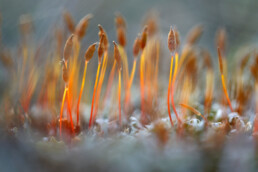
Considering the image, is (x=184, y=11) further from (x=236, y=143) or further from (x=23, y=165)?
(x=23, y=165)

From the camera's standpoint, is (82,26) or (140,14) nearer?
(82,26)

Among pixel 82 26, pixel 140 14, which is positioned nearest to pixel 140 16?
pixel 140 14

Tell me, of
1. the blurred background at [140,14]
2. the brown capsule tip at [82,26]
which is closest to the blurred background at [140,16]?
the blurred background at [140,14]

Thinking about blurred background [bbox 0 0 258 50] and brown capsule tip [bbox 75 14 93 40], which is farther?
blurred background [bbox 0 0 258 50]

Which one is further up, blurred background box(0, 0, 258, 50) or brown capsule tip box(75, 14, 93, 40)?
blurred background box(0, 0, 258, 50)

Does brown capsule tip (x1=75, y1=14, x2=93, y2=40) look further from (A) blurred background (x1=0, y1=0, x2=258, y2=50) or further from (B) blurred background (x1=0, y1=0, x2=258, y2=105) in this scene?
(A) blurred background (x1=0, y1=0, x2=258, y2=50)

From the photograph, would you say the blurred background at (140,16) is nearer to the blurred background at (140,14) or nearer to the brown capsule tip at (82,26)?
the blurred background at (140,14)

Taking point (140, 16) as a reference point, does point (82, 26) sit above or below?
below

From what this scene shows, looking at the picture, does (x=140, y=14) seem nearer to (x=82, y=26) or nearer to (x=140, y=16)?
(x=140, y=16)

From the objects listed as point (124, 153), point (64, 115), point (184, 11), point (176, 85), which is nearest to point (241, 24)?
point (184, 11)

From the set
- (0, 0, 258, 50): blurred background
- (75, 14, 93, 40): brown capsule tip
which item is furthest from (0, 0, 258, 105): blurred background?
(75, 14, 93, 40): brown capsule tip

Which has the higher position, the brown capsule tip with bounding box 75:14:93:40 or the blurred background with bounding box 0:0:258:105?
the blurred background with bounding box 0:0:258:105
